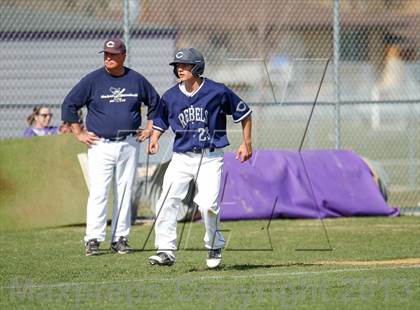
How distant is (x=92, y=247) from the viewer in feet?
34.2

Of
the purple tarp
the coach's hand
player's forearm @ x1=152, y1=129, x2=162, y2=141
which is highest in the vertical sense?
the purple tarp

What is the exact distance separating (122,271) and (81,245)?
8.82 ft

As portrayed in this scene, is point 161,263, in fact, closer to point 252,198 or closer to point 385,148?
point 252,198

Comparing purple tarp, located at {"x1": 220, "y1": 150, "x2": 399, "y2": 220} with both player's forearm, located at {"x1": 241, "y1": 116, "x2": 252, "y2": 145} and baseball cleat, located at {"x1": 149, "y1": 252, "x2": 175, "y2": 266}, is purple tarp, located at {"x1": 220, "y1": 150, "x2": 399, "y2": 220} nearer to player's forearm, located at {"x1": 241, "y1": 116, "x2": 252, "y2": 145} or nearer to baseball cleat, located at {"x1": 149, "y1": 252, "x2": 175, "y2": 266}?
player's forearm, located at {"x1": 241, "y1": 116, "x2": 252, "y2": 145}

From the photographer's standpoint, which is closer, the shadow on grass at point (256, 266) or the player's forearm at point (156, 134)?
the shadow on grass at point (256, 266)

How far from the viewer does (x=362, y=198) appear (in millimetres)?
14938

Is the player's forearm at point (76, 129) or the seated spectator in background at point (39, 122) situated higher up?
the seated spectator in background at point (39, 122)

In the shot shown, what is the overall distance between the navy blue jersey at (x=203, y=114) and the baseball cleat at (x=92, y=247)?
1.89 metres

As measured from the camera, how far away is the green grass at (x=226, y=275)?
279 inches

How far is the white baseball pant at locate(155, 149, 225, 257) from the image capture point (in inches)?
351

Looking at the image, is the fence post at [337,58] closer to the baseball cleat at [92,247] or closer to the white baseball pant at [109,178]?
the white baseball pant at [109,178]

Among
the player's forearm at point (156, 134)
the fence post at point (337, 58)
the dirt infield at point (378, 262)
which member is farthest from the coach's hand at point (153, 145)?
the fence post at point (337, 58)

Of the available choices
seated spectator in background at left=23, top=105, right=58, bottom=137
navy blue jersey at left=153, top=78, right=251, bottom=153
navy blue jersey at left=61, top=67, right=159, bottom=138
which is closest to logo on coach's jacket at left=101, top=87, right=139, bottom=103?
navy blue jersey at left=61, top=67, right=159, bottom=138

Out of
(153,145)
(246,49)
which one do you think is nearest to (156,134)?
(153,145)
